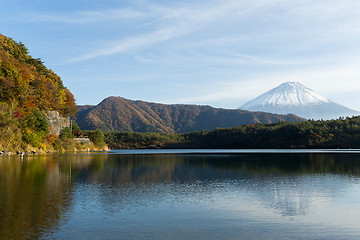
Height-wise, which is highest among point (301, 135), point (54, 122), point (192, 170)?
point (54, 122)

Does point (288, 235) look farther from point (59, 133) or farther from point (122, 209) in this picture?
point (59, 133)

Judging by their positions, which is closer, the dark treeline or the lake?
the lake

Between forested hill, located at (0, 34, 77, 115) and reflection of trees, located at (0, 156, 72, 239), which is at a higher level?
forested hill, located at (0, 34, 77, 115)

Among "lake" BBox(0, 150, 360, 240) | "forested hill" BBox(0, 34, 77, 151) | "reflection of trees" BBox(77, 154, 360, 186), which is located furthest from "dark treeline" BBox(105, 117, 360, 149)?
"lake" BBox(0, 150, 360, 240)

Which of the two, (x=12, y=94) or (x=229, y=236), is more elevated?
(x=12, y=94)

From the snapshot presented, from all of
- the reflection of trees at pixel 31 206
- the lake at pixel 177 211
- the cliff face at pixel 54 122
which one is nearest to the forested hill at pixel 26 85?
the cliff face at pixel 54 122

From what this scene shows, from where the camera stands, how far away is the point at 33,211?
14.4m

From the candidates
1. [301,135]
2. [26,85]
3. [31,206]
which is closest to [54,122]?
[26,85]

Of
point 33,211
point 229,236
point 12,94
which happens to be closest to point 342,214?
point 229,236

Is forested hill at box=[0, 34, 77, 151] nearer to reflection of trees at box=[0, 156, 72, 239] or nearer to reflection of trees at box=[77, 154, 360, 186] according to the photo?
reflection of trees at box=[77, 154, 360, 186]

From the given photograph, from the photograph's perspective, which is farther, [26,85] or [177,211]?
[26,85]

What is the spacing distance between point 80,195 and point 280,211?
34.6ft

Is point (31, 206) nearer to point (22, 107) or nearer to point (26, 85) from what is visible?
point (22, 107)

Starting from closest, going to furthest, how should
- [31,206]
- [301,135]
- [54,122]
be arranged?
[31,206]
[54,122]
[301,135]
